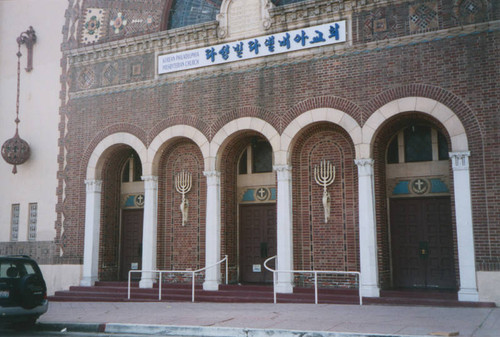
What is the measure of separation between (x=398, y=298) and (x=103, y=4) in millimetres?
14526

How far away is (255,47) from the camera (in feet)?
56.0

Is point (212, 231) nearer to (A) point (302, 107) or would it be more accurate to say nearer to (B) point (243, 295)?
(B) point (243, 295)

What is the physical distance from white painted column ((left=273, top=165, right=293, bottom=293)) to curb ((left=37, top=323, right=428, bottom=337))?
5.49 m

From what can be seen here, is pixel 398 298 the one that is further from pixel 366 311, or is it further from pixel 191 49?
Result: pixel 191 49

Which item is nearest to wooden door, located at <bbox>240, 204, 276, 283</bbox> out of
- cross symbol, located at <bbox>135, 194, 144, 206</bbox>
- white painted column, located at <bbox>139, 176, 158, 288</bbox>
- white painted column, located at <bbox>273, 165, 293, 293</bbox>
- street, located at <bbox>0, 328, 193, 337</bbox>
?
white painted column, located at <bbox>273, 165, 293, 293</bbox>

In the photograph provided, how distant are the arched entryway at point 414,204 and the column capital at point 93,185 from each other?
959 centimetres

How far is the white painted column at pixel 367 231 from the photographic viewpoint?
14.6 metres

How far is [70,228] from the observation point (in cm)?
1956

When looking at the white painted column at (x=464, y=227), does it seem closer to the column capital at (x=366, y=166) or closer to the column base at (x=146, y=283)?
the column capital at (x=366, y=166)

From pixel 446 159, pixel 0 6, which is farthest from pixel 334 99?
pixel 0 6

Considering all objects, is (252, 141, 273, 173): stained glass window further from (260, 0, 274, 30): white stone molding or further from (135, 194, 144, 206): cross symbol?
(135, 194, 144, 206): cross symbol

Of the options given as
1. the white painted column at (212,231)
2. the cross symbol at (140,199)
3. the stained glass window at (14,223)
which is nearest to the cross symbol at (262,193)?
the white painted column at (212,231)

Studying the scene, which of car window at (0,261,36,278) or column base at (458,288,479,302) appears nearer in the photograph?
car window at (0,261,36,278)

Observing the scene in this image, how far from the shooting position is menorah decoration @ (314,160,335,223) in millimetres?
15883
